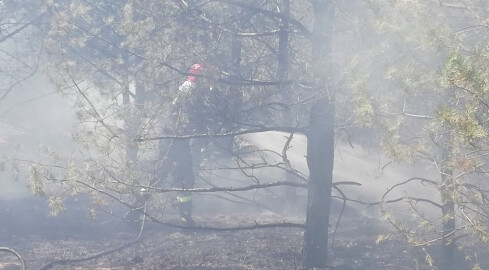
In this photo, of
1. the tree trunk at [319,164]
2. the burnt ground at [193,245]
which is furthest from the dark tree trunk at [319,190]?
the burnt ground at [193,245]

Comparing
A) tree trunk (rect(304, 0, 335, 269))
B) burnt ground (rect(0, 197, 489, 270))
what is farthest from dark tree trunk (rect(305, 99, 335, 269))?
burnt ground (rect(0, 197, 489, 270))

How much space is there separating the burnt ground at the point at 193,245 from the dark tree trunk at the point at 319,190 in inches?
10.3

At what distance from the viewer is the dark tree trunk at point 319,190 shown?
770 cm

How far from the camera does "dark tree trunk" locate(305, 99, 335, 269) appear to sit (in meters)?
7.70

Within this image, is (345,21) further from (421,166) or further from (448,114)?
(421,166)

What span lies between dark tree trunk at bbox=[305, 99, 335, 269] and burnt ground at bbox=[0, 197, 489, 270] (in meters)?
0.26

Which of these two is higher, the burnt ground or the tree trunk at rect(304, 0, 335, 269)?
Answer: the tree trunk at rect(304, 0, 335, 269)

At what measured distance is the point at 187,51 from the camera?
26.1 feet

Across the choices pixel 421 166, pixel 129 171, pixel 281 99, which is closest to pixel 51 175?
pixel 129 171

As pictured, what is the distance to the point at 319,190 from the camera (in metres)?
7.69

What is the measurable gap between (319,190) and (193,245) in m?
2.43

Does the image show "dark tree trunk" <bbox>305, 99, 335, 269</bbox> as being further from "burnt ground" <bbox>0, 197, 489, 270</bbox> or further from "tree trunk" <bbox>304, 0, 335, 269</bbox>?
"burnt ground" <bbox>0, 197, 489, 270</bbox>

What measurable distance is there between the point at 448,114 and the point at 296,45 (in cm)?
634

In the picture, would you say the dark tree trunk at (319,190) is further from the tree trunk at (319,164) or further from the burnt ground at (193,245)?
the burnt ground at (193,245)
